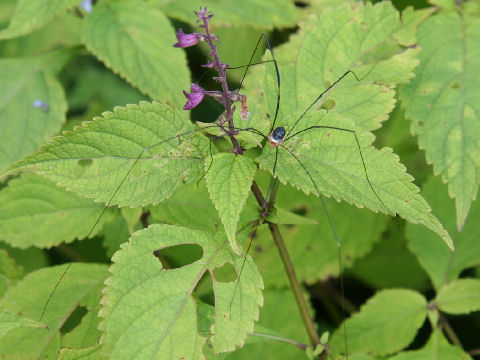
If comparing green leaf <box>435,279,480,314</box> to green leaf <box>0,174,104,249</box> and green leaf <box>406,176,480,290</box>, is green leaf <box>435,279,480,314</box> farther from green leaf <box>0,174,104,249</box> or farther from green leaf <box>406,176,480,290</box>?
green leaf <box>0,174,104,249</box>

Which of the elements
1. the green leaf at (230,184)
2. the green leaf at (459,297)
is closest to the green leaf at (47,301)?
the green leaf at (230,184)

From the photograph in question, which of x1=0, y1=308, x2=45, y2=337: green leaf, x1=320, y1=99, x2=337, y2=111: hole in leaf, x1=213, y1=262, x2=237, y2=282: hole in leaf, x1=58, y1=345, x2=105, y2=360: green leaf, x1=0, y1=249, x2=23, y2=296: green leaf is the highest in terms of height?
x1=320, y1=99, x2=337, y2=111: hole in leaf

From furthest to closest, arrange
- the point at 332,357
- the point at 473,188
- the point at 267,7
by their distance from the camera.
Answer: the point at 267,7 → the point at 473,188 → the point at 332,357

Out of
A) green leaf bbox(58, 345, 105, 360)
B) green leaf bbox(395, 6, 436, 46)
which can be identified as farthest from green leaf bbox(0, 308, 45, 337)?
green leaf bbox(395, 6, 436, 46)

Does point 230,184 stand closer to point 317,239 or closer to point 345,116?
point 345,116

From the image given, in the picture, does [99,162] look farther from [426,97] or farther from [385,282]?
[385,282]

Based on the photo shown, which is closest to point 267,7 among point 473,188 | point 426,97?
point 426,97

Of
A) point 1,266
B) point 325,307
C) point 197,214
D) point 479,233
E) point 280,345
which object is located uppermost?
point 197,214
